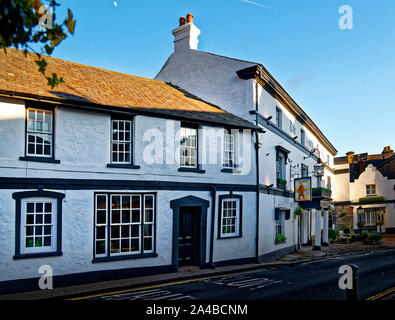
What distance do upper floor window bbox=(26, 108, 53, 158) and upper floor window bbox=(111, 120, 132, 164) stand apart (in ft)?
7.01

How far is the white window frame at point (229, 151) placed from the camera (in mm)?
16641

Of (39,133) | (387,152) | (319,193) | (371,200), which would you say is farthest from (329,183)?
(39,133)

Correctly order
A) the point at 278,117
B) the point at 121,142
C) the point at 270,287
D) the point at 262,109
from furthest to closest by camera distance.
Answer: the point at 278,117 → the point at 262,109 → the point at 121,142 → the point at 270,287

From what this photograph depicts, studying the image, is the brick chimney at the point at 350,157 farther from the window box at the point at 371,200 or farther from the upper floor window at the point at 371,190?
the window box at the point at 371,200

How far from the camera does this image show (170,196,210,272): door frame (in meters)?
14.3

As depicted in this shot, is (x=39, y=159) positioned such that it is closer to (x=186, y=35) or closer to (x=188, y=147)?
(x=188, y=147)

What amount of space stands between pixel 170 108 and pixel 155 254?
230 inches

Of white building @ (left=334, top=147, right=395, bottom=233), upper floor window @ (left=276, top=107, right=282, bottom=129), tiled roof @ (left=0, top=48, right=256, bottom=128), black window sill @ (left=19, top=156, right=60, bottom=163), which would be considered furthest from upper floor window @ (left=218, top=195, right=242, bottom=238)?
white building @ (left=334, top=147, right=395, bottom=233)

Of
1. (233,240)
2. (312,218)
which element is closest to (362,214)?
(312,218)

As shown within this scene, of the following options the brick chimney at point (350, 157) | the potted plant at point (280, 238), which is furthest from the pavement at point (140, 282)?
the brick chimney at point (350, 157)

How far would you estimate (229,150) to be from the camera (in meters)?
16.8

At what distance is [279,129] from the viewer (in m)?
21.1

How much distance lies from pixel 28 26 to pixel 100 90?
10.8m
